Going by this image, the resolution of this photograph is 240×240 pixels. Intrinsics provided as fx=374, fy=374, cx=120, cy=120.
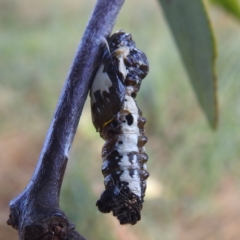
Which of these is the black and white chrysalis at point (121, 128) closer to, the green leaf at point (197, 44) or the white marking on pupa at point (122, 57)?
the white marking on pupa at point (122, 57)

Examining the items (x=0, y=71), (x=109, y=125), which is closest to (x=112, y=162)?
(x=109, y=125)

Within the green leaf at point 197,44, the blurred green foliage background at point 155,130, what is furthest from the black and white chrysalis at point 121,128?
the blurred green foliage background at point 155,130

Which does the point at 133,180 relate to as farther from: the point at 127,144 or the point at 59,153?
the point at 59,153

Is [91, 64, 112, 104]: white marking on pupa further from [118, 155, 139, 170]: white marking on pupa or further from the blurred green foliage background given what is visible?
the blurred green foliage background

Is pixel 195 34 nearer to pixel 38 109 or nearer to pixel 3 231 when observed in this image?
pixel 3 231

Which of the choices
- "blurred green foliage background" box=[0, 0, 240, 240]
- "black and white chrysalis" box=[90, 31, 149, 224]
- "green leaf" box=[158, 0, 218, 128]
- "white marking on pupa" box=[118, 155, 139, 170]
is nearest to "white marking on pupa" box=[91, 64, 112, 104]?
"black and white chrysalis" box=[90, 31, 149, 224]

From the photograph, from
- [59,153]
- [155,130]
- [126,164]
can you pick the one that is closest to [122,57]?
[126,164]
